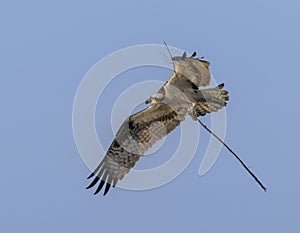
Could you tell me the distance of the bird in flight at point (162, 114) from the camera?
23.2ft

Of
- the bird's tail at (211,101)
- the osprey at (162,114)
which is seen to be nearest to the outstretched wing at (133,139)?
the osprey at (162,114)

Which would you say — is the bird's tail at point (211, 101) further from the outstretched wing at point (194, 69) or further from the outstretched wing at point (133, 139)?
the outstretched wing at point (133, 139)

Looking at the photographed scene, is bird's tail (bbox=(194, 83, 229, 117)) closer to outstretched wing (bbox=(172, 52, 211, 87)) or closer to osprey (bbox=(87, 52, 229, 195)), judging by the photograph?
osprey (bbox=(87, 52, 229, 195))

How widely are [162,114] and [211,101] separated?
66 centimetres

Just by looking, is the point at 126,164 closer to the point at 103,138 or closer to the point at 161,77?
the point at 103,138

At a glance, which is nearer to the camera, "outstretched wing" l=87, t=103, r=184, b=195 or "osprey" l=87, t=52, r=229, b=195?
"osprey" l=87, t=52, r=229, b=195

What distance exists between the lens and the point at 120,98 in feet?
23.3

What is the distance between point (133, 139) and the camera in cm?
746

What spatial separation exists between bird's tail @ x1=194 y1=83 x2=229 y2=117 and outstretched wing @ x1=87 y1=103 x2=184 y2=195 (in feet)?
1.00

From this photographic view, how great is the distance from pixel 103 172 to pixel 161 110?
109 centimetres

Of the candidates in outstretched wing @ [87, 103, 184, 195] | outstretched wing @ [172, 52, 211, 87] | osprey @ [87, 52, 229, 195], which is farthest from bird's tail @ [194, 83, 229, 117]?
outstretched wing @ [87, 103, 184, 195]

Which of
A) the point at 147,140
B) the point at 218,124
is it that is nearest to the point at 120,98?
the point at 147,140

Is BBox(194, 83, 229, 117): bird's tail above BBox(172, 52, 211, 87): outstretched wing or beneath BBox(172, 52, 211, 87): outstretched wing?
beneath

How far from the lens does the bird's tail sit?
736 cm
